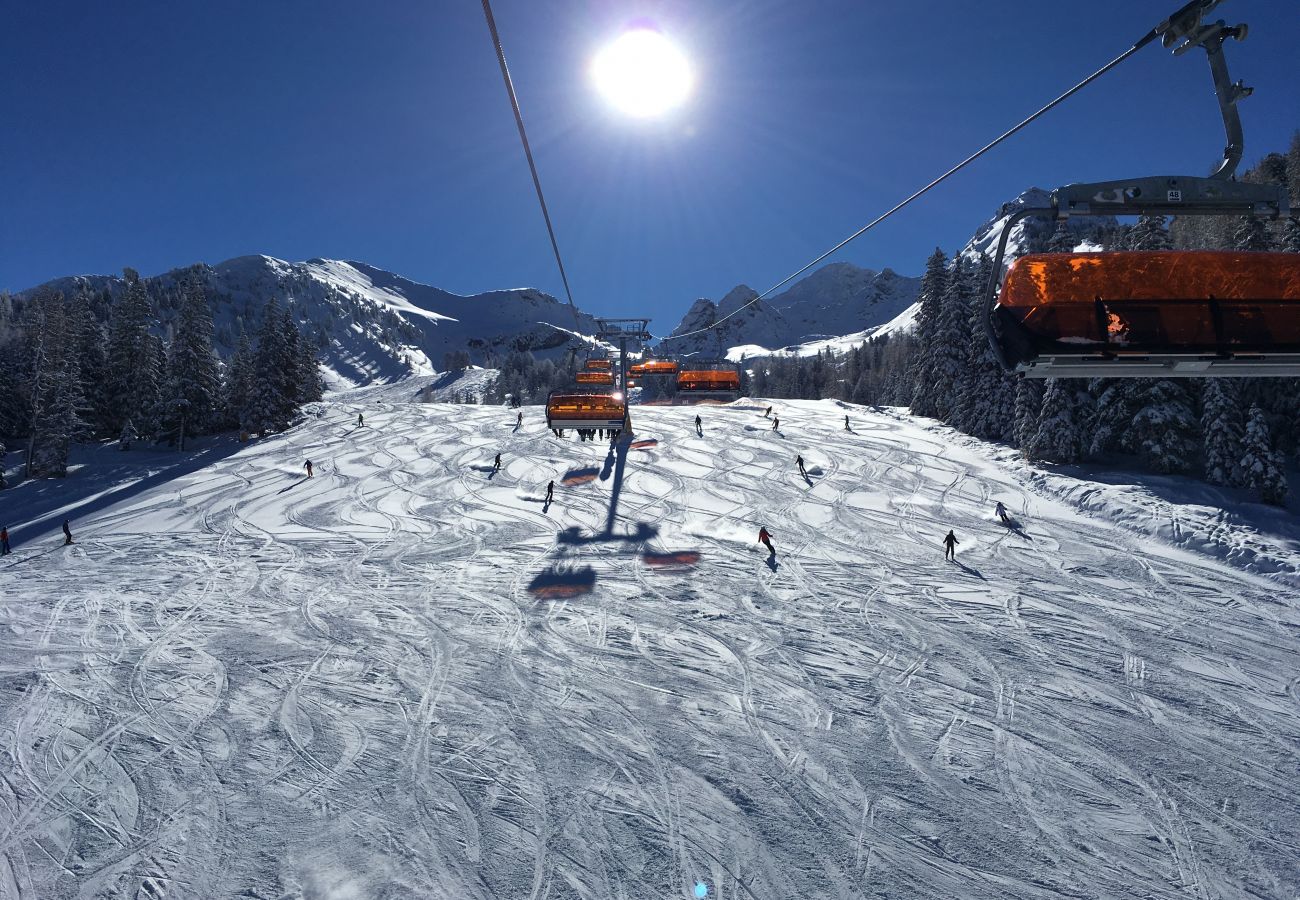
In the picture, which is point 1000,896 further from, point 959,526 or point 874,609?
point 959,526

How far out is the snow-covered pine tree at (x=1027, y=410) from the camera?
30781mm

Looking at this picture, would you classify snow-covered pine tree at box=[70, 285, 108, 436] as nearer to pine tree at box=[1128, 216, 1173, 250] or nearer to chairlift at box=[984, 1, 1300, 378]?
chairlift at box=[984, 1, 1300, 378]

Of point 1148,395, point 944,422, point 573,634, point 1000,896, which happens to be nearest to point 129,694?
point 573,634

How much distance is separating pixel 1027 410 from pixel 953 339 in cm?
1068

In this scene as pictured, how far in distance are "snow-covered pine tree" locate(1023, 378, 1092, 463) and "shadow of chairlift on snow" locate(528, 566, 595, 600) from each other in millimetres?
25806

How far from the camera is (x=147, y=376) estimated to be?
42562mm

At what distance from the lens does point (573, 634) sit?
48.2 feet

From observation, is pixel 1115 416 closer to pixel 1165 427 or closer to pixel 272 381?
pixel 1165 427

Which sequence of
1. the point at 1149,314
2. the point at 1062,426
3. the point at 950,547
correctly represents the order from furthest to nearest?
the point at 1062,426 → the point at 950,547 → the point at 1149,314

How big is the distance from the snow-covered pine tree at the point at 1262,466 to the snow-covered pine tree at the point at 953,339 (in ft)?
53.3

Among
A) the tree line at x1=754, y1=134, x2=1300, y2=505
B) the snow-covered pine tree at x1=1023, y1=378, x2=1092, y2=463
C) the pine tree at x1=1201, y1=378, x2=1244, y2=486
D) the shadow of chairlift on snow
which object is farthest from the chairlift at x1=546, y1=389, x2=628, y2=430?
the pine tree at x1=1201, y1=378, x2=1244, y2=486

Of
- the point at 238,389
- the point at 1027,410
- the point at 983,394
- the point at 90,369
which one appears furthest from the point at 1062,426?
the point at 90,369

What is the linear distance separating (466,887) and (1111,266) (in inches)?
458

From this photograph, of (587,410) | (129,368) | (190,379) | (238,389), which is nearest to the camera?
(587,410)
